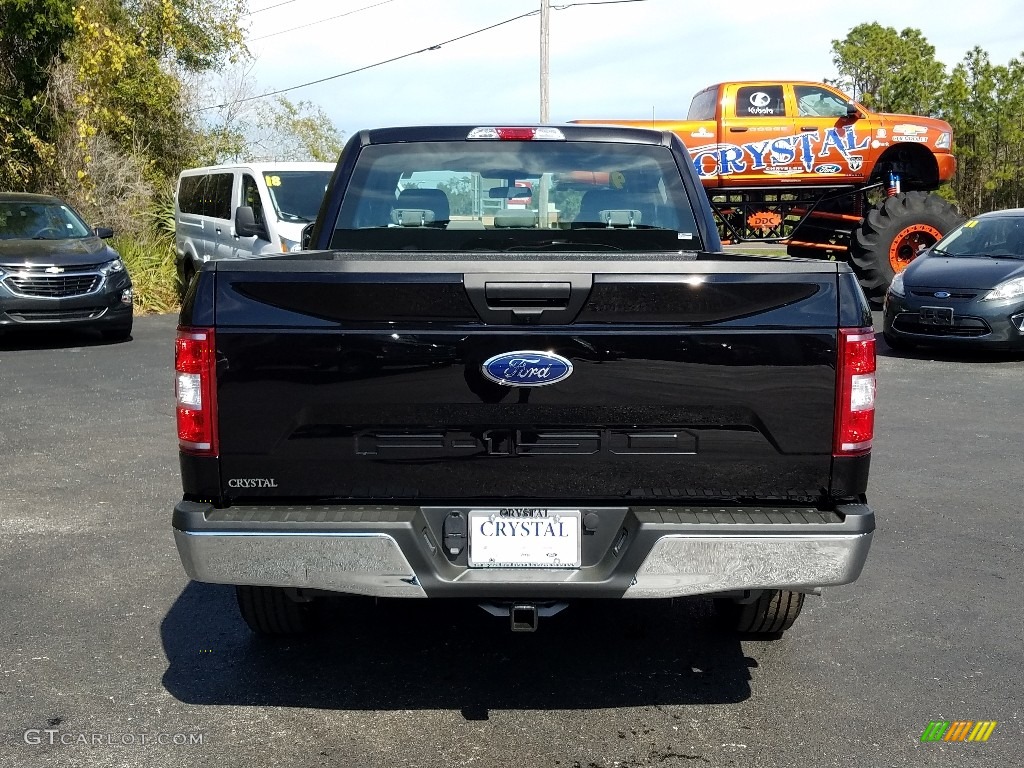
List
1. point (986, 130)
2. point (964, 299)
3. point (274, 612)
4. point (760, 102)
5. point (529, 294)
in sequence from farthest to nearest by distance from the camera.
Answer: point (986, 130)
point (760, 102)
point (964, 299)
point (274, 612)
point (529, 294)

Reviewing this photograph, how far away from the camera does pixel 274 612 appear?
4.26m

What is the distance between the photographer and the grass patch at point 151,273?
59.7 feet

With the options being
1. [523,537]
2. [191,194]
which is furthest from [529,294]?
[191,194]

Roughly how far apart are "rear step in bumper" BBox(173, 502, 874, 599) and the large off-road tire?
13.4 m

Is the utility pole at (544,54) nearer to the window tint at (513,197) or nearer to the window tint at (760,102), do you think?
the window tint at (760,102)

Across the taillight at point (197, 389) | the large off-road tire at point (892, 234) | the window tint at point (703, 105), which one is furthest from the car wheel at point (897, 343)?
the taillight at point (197, 389)

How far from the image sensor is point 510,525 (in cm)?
340

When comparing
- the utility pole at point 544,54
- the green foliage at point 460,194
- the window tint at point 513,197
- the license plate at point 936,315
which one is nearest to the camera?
the window tint at point 513,197

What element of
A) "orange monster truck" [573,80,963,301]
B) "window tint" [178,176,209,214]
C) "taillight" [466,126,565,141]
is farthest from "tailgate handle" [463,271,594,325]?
"window tint" [178,176,209,214]

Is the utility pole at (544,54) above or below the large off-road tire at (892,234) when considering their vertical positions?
above

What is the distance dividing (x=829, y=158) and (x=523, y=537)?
14.8 metres

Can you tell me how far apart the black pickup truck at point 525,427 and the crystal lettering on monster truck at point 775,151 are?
45.1 ft

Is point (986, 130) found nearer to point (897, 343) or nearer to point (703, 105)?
point (703, 105)

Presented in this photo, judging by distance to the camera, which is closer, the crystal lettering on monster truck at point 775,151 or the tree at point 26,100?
the crystal lettering on monster truck at point 775,151
